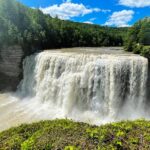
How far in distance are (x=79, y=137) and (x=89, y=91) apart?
463 inches

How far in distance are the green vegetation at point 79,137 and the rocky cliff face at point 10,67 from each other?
57.6 ft

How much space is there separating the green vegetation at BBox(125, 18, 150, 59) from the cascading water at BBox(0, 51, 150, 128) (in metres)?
6.68

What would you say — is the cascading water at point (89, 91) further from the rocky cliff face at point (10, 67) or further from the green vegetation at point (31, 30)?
the green vegetation at point (31, 30)

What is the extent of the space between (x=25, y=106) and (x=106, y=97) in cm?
606

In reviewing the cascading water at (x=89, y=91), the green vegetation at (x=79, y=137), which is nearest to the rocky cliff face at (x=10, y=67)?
the cascading water at (x=89, y=91)

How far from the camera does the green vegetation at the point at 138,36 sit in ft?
84.9

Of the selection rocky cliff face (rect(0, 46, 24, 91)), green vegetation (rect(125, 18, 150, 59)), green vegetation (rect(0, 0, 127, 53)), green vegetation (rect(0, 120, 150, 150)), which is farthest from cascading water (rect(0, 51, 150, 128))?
green vegetation (rect(0, 120, 150, 150))

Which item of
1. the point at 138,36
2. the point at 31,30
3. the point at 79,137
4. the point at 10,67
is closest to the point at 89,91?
the point at 10,67

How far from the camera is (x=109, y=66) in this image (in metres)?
18.2

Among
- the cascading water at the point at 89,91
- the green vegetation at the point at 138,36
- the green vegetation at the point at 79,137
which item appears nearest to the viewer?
the green vegetation at the point at 79,137

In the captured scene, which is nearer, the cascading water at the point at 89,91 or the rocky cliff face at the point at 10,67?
the cascading water at the point at 89,91

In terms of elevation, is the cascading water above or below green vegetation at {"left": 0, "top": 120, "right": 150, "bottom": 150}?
below

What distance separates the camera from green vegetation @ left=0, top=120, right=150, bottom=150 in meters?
6.70

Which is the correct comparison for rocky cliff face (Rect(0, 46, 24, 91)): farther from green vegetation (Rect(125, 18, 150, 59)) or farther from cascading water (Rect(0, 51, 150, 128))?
green vegetation (Rect(125, 18, 150, 59))
